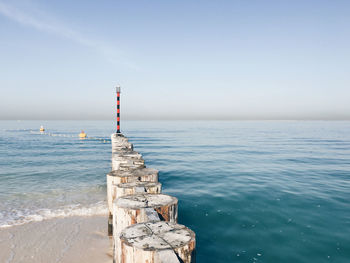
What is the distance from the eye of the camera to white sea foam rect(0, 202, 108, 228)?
714cm

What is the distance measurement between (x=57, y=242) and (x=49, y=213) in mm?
2218

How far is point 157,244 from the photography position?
92.9 inches

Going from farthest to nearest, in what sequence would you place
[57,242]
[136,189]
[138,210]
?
[57,242] → [136,189] → [138,210]

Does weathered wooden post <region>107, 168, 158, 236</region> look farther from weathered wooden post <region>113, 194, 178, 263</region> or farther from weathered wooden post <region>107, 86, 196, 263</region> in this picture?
weathered wooden post <region>113, 194, 178, 263</region>

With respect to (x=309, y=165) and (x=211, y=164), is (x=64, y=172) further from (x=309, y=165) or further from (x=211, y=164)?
(x=309, y=165)

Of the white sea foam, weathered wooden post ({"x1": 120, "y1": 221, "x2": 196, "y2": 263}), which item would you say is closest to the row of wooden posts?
weathered wooden post ({"x1": 120, "y1": 221, "x2": 196, "y2": 263})

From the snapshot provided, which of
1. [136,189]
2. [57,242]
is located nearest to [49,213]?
[57,242]

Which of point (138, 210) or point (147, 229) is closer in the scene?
point (147, 229)

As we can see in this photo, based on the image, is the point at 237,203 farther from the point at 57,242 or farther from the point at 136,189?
the point at 57,242

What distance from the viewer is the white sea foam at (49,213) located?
7.14 m

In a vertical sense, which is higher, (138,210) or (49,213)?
(138,210)

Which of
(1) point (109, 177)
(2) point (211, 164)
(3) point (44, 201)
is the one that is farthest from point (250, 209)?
(2) point (211, 164)

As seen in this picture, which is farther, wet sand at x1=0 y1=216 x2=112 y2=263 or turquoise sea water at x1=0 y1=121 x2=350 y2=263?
turquoise sea water at x1=0 y1=121 x2=350 y2=263

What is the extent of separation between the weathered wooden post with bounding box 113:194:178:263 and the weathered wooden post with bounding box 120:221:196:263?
0.38 metres
